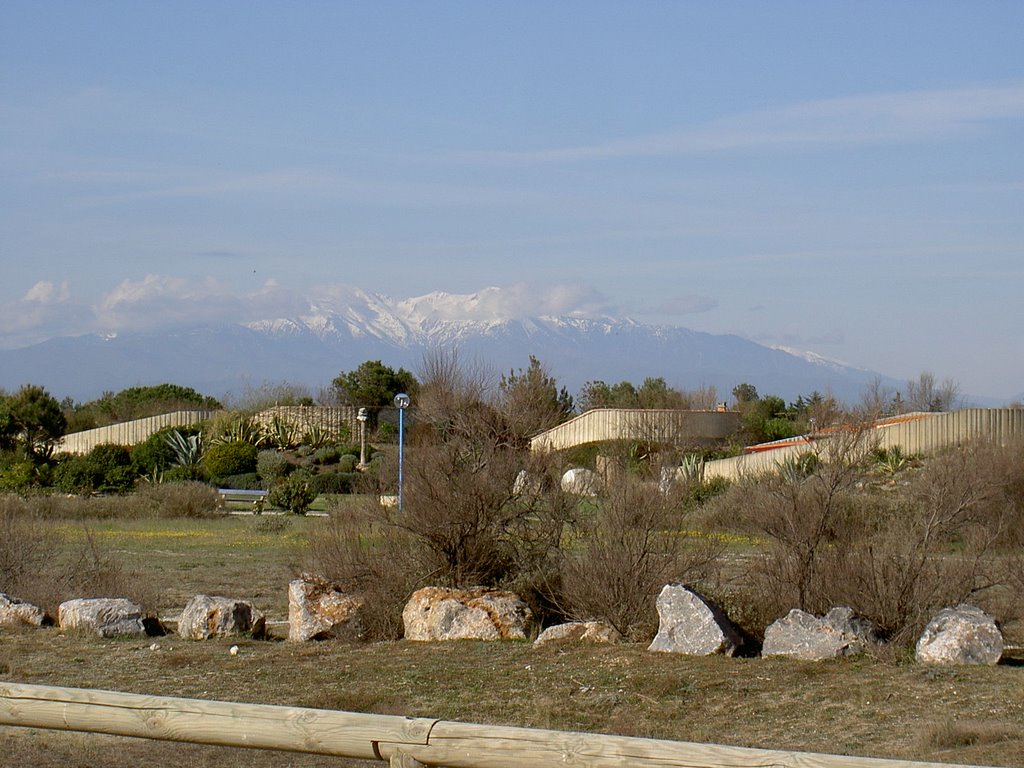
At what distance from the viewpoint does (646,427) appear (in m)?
38.5

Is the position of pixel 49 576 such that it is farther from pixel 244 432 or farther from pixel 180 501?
pixel 244 432

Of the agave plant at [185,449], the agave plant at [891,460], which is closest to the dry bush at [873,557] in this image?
the agave plant at [891,460]

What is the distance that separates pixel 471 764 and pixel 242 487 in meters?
37.2

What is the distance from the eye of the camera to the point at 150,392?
62.5m

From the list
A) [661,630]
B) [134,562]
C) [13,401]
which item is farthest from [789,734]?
[13,401]

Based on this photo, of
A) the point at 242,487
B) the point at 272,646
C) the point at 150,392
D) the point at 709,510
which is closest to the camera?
the point at 272,646

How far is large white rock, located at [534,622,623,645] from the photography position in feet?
35.8

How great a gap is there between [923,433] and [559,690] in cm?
2563

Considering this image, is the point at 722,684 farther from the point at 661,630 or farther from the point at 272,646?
the point at 272,646

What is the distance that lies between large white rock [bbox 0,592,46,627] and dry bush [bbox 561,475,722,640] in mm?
5156

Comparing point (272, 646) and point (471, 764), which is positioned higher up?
point (471, 764)

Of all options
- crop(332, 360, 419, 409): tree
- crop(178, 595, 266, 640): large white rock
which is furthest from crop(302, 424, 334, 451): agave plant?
crop(178, 595, 266, 640): large white rock

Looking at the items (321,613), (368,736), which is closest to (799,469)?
(321,613)

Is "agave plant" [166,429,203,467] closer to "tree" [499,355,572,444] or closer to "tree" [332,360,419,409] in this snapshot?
"tree" [499,355,572,444]
